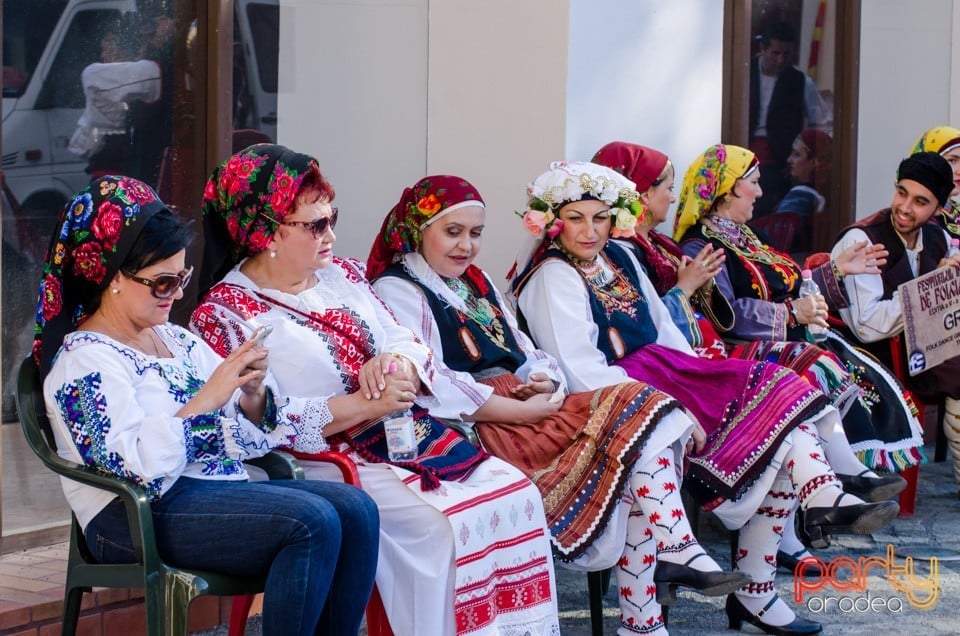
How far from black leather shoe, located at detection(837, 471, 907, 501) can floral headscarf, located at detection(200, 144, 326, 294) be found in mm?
2114

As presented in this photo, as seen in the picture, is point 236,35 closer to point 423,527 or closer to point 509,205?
point 509,205

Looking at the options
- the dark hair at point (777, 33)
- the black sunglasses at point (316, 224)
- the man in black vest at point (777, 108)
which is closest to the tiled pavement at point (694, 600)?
the black sunglasses at point (316, 224)

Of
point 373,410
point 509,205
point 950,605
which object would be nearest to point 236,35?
point 509,205

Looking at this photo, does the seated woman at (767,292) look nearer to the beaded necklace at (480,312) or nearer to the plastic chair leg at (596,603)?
the beaded necklace at (480,312)

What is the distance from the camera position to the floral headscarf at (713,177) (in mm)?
5535

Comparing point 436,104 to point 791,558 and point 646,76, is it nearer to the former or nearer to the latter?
point 646,76

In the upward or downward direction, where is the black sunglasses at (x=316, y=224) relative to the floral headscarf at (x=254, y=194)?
downward

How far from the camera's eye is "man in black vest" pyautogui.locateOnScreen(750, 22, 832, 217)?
7.73 metres

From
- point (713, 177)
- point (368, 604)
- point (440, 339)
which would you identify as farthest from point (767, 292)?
point (368, 604)

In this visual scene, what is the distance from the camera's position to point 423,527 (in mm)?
3562

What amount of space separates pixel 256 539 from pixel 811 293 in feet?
10.0

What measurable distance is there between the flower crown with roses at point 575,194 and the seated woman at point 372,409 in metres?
1.00

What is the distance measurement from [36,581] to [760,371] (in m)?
2.44

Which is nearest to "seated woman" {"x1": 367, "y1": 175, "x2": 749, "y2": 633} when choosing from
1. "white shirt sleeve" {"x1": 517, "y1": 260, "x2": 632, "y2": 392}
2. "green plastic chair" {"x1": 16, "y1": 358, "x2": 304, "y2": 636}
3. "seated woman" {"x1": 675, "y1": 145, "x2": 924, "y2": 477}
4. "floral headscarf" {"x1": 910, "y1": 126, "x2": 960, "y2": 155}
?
"white shirt sleeve" {"x1": 517, "y1": 260, "x2": 632, "y2": 392}
